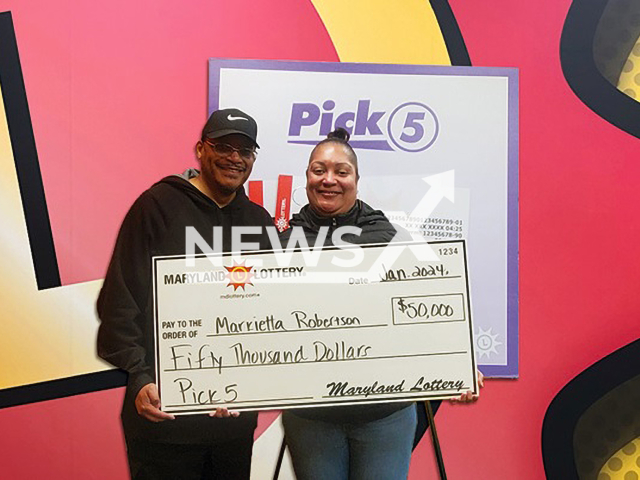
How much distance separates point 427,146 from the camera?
6.08 feet

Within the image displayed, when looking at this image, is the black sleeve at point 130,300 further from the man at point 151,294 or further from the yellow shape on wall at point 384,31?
the yellow shape on wall at point 384,31

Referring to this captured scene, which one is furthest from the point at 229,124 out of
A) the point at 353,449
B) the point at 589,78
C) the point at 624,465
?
the point at 624,465

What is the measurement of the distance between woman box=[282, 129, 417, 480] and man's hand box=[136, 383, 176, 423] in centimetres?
34

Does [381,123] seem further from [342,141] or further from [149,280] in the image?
[149,280]

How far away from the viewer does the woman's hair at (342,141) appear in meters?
1.75

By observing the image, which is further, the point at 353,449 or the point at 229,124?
the point at 229,124

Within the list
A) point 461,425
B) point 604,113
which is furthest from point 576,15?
point 461,425

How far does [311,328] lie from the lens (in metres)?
1.61

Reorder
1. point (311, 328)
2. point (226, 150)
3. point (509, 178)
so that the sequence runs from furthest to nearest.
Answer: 1. point (509, 178)
2. point (226, 150)
3. point (311, 328)

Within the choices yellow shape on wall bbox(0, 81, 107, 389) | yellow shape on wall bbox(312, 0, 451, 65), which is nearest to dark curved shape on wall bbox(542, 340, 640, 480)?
yellow shape on wall bbox(312, 0, 451, 65)

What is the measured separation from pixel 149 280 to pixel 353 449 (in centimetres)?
73

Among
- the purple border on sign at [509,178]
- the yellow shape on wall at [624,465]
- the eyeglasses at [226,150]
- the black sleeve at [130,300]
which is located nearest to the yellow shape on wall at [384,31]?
the purple border on sign at [509,178]

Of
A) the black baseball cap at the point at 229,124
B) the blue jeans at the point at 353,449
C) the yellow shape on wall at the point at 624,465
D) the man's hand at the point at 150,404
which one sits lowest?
the yellow shape on wall at the point at 624,465

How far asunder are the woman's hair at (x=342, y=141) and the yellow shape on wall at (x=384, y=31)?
0.23 metres
